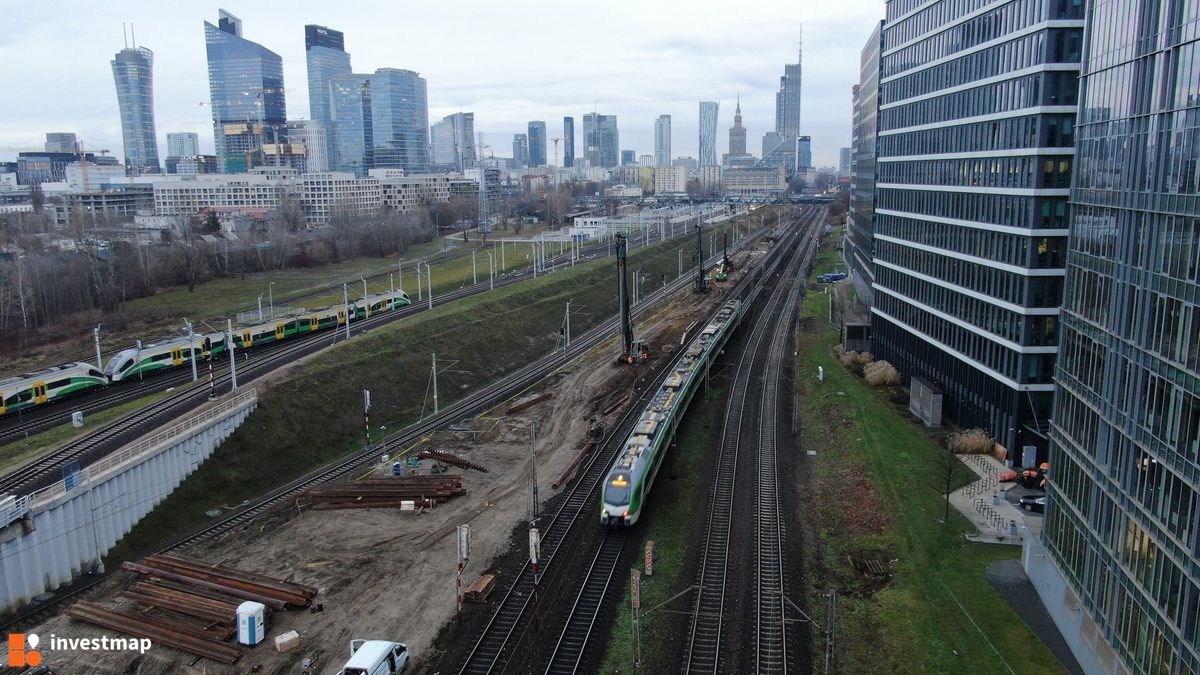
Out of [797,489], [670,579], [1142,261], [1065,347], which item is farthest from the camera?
[797,489]

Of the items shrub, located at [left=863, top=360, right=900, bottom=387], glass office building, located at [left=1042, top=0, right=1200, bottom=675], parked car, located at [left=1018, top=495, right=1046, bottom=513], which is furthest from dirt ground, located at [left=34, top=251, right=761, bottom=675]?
parked car, located at [left=1018, top=495, right=1046, bottom=513]

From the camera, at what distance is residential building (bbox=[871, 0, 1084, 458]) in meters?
44.8

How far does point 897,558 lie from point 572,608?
593 inches

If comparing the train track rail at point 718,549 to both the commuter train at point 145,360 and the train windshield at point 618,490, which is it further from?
the commuter train at point 145,360

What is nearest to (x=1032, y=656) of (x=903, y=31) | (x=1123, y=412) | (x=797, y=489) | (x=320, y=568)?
→ (x=1123, y=412)

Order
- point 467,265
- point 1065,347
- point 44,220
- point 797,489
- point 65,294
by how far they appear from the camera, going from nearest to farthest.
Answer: point 1065,347 < point 797,489 < point 65,294 < point 467,265 < point 44,220

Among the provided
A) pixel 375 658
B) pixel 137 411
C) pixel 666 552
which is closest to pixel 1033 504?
pixel 666 552

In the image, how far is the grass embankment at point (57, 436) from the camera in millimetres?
44188

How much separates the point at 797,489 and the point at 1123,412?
68.6 ft

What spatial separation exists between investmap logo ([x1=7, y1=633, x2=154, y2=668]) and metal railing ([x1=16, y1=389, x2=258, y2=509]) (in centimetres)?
635

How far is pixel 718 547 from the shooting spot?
38.1 m

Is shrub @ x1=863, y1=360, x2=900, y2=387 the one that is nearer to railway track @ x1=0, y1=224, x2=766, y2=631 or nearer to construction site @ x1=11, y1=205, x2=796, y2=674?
railway track @ x1=0, y1=224, x2=766, y2=631

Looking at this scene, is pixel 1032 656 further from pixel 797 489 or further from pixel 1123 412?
pixel 797 489

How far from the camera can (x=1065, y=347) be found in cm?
3156
